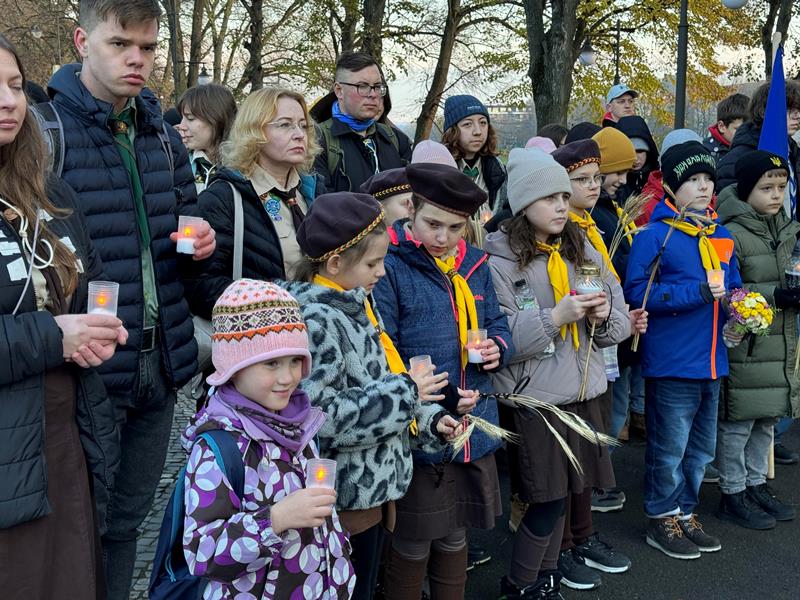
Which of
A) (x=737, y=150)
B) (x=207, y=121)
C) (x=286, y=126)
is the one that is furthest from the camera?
(x=737, y=150)

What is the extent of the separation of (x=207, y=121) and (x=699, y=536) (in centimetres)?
399

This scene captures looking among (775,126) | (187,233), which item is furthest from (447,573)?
(775,126)

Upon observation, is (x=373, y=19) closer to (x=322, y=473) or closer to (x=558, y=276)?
(x=558, y=276)

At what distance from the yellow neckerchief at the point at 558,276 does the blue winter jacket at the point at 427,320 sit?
0.47 metres

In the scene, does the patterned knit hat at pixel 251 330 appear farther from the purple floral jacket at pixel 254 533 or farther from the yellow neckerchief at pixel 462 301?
the yellow neckerchief at pixel 462 301

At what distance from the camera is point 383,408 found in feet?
9.39

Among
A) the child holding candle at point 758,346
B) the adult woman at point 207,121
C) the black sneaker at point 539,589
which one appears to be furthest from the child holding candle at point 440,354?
the adult woman at point 207,121

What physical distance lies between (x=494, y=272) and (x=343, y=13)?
2013 cm

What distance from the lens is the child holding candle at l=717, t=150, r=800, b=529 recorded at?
4816 millimetres

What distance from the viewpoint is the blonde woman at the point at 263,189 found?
359 centimetres

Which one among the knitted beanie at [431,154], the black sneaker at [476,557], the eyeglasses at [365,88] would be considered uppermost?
the eyeglasses at [365,88]

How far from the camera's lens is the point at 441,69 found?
82.6ft

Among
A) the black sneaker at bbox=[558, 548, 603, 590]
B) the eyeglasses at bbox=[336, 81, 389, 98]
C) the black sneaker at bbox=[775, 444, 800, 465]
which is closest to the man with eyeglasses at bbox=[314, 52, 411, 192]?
the eyeglasses at bbox=[336, 81, 389, 98]

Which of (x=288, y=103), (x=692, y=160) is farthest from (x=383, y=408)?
(x=692, y=160)
